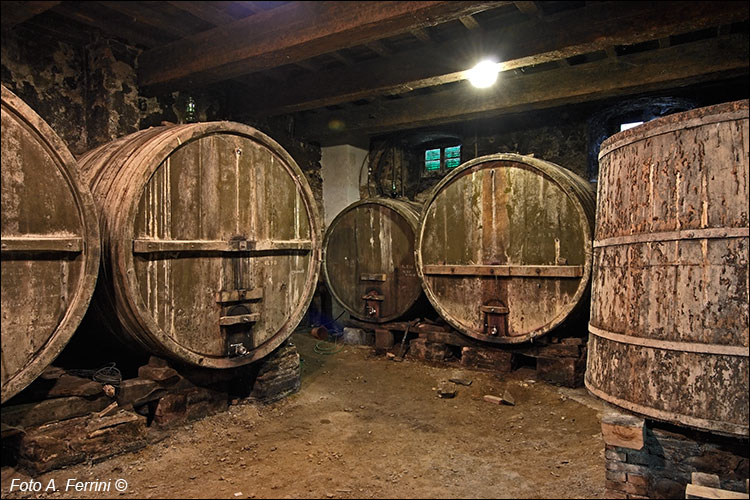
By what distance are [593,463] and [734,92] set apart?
191 inches

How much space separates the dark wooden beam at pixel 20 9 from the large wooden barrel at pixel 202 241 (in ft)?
2.96

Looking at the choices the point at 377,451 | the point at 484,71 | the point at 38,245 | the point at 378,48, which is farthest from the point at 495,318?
the point at 38,245

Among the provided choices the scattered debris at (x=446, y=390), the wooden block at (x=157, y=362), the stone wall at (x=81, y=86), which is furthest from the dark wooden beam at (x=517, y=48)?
the wooden block at (x=157, y=362)

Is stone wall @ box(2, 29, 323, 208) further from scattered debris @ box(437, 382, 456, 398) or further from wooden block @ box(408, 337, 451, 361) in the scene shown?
scattered debris @ box(437, 382, 456, 398)

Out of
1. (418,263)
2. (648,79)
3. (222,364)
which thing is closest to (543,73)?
(648,79)

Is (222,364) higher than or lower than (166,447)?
higher

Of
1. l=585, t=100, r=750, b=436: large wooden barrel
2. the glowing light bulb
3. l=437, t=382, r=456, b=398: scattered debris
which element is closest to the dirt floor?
l=437, t=382, r=456, b=398: scattered debris

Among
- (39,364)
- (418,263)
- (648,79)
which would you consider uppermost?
(648,79)

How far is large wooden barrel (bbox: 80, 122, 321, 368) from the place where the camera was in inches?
117

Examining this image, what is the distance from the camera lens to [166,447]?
3.04 m

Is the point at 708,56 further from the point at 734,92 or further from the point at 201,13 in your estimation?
the point at 201,13

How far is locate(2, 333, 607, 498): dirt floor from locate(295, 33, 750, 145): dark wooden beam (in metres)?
2.85

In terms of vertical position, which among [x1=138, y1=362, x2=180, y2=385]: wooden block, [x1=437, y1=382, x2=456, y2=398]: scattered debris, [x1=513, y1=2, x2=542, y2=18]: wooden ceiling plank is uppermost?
[x1=513, y1=2, x2=542, y2=18]: wooden ceiling plank

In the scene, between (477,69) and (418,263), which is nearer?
(477,69)
